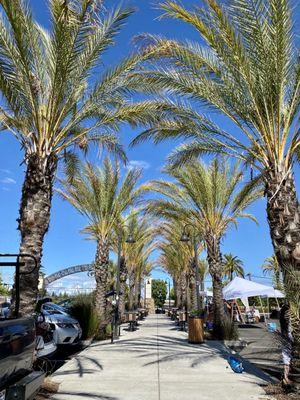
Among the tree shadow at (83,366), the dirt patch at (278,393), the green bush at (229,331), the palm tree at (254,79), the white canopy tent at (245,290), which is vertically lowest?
the dirt patch at (278,393)

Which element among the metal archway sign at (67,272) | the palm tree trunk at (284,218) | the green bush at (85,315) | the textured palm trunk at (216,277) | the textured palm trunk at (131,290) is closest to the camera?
the palm tree trunk at (284,218)

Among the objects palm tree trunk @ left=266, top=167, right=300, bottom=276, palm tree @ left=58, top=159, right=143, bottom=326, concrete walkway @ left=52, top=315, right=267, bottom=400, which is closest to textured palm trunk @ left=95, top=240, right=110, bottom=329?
palm tree @ left=58, top=159, right=143, bottom=326

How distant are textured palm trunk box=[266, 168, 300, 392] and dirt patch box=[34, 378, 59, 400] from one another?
13.7ft

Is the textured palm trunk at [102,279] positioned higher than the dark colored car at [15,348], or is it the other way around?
the textured palm trunk at [102,279]

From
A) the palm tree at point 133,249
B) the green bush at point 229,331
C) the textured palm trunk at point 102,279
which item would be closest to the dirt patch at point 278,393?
the green bush at point 229,331

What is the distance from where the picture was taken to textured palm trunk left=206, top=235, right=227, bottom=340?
17.3m

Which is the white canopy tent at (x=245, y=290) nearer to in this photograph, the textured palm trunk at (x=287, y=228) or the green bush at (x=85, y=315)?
the green bush at (x=85, y=315)

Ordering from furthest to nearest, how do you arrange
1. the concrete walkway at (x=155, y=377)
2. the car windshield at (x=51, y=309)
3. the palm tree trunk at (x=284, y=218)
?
the car windshield at (x=51, y=309) → the palm tree trunk at (x=284, y=218) → the concrete walkway at (x=155, y=377)

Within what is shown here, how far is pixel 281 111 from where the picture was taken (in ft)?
29.5

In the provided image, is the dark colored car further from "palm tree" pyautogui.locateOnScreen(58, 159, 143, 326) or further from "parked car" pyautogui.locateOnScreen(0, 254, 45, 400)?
"palm tree" pyautogui.locateOnScreen(58, 159, 143, 326)

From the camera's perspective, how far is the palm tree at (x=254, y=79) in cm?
822

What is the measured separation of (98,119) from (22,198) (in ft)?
10.8

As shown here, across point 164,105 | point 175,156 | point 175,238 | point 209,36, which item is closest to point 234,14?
point 209,36

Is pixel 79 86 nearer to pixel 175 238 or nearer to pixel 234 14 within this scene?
pixel 234 14
